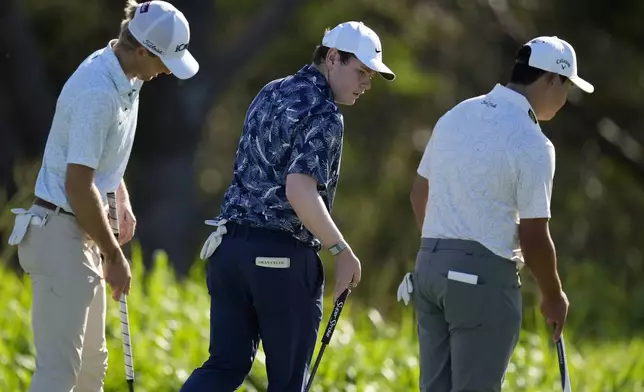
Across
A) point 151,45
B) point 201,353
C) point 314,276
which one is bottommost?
point 201,353

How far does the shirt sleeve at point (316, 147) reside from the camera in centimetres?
477

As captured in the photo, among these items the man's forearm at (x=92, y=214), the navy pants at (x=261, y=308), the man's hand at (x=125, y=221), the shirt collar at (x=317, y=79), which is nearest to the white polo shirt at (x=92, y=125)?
the man's forearm at (x=92, y=214)

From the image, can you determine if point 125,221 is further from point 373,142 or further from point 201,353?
point 373,142

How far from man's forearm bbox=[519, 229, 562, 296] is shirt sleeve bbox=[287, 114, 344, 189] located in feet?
2.75

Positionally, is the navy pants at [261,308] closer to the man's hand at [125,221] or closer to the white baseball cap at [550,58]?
the man's hand at [125,221]

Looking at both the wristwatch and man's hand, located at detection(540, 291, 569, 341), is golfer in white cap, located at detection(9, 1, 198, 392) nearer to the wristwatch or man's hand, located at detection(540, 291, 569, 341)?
the wristwatch

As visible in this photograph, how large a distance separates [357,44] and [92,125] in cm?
108

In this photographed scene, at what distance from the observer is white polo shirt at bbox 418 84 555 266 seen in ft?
16.1

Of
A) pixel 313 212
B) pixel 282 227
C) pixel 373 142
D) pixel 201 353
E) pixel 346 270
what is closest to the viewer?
pixel 313 212

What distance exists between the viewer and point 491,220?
497 centimetres

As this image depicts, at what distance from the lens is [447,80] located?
58.8 feet

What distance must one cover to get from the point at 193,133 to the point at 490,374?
331 inches

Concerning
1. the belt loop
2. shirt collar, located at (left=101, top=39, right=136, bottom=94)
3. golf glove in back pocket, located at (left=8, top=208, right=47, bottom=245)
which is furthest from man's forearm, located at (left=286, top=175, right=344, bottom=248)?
golf glove in back pocket, located at (left=8, top=208, right=47, bottom=245)

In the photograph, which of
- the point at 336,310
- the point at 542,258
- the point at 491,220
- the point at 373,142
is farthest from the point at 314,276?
the point at 373,142
